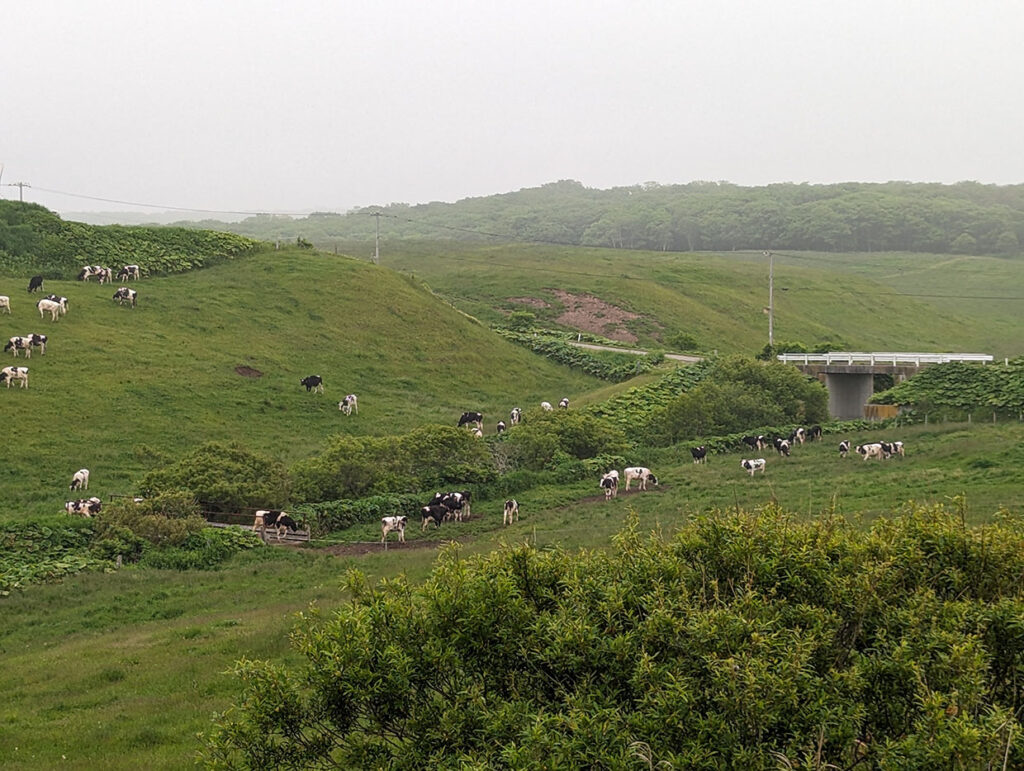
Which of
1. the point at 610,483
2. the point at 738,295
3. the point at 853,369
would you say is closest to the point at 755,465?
the point at 610,483

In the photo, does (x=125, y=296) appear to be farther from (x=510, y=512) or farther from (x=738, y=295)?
(x=738, y=295)

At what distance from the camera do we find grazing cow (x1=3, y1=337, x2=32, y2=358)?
155 feet

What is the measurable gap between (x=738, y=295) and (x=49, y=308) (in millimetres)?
73145

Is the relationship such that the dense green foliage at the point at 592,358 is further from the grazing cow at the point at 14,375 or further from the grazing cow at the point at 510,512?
the grazing cow at the point at 14,375

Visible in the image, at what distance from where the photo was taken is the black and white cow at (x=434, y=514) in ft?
115

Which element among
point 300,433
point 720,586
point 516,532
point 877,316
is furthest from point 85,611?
point 877,316

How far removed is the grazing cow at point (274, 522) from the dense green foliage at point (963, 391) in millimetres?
35448

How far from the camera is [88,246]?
216 feet

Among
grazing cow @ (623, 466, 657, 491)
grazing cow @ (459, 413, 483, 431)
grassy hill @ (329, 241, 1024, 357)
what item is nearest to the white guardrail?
grassy hill @ (329, 241, 1024, 357)

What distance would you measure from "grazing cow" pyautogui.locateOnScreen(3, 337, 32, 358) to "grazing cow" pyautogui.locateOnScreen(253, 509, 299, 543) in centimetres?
2153

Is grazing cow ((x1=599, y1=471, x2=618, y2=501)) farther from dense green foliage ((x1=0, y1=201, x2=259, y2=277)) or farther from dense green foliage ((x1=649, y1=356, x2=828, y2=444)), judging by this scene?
dense green foliage ((x1=0, y1=201, x2=259, y2=277))

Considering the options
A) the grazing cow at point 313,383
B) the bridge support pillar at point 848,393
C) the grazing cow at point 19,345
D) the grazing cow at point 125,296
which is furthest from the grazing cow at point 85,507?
the bridge support pillar at point 848,393

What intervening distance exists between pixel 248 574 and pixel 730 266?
11712cm

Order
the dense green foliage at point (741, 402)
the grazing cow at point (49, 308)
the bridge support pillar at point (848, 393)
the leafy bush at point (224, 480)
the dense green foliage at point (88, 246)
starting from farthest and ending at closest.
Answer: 1. the bridge support pillar at point (848, 393)
2. the dense green foliage at point (88, 246)
3. the grazing cow at point (49, 308)
4. the dense green foliage at point (741, 402)
5. the leafy bush at point (224, 480)
